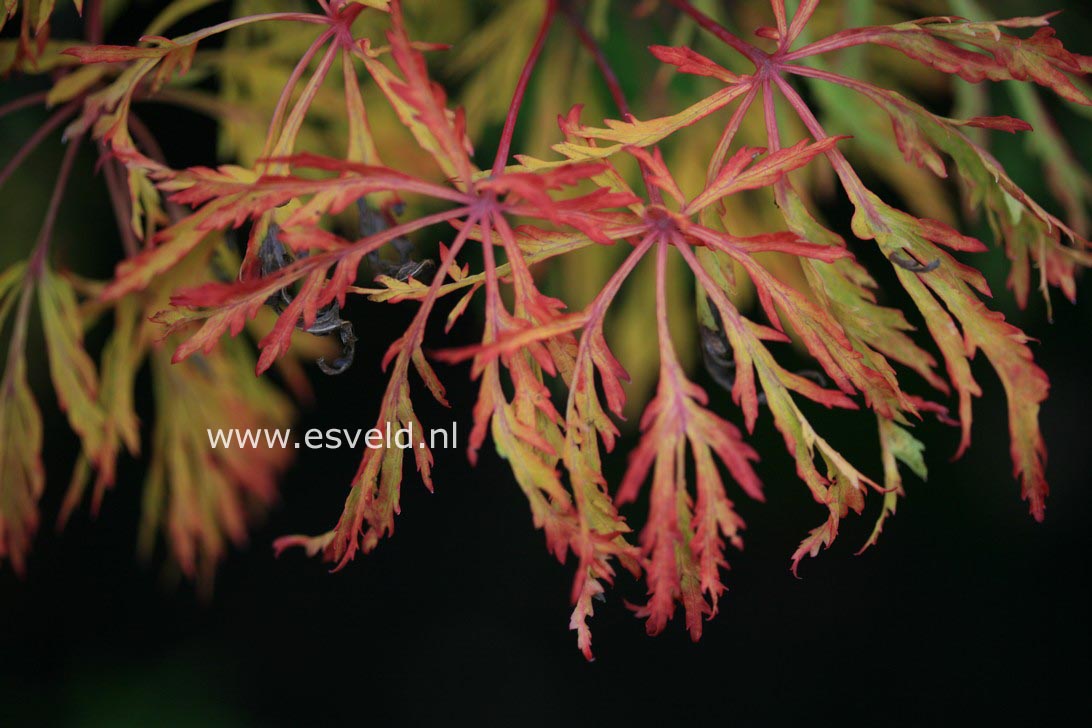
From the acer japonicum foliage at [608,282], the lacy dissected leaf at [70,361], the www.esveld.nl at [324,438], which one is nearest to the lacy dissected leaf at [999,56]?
the acer japonicum foliage at [608,282]

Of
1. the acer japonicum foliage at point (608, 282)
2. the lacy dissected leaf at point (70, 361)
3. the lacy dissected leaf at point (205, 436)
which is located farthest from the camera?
the lacy dissected leaf at point (205, 436)

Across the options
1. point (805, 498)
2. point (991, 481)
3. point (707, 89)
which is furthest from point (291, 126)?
point (991, 481)

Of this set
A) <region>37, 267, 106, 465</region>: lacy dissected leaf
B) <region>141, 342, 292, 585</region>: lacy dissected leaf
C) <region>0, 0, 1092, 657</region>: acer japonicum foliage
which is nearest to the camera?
<region>0, 0, 1092, 657</region>: acer japonicum foliage

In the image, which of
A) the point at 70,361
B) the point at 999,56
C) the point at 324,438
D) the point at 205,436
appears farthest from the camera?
the point at 324,438

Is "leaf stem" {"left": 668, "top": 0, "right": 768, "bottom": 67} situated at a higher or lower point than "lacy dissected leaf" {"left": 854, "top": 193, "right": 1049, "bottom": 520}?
higher

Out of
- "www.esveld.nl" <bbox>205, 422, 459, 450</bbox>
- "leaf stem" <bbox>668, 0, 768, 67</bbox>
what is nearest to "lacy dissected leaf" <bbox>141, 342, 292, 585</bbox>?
"www.esveld.nl" <bbox>205, 422, 459, 450</bbox>

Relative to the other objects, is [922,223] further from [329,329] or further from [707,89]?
[707,89]

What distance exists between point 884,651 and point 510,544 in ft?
2.35

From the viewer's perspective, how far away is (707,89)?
0.93m

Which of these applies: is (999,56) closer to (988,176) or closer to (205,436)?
(988,176)

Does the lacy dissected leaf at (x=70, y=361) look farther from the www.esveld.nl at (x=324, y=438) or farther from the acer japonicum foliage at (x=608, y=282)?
the www.esveld.nl at (x=324, y=438)

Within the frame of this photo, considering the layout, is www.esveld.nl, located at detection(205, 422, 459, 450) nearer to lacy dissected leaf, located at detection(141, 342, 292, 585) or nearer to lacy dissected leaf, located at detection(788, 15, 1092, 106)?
lacy dissected leaf, located at detection(141, 342, 292, 585)

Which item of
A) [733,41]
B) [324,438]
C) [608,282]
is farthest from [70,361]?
[324,438]

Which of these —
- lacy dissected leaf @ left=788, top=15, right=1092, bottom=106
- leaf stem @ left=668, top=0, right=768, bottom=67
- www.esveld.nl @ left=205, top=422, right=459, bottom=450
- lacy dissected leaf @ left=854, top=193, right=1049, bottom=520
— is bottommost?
www.esveld.nl @ left=205, top=422, right=459, bottom=450
